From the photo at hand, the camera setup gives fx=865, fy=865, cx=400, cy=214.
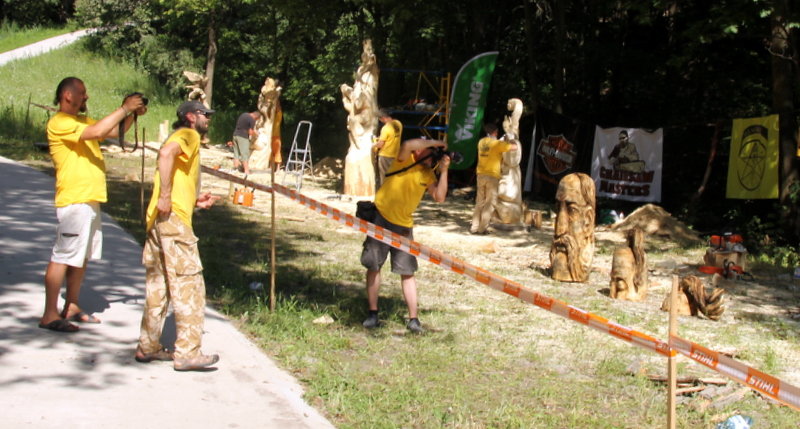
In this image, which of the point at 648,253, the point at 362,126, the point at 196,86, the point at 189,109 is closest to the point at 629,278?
the point at 648,253

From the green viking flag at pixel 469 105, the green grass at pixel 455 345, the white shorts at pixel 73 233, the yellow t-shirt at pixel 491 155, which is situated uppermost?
the green viking flag at pixel 469 105

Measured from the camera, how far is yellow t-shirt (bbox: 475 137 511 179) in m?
13.2

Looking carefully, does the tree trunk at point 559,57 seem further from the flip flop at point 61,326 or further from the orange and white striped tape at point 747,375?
the orange and white striped tape at point 747,375

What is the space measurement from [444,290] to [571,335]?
193 cm

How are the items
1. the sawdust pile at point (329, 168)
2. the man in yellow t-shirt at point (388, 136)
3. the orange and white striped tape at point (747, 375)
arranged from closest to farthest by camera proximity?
the orange and white striped tape at point (747, 375)
the man in yellow t-shirt at point (388, 136)
the sawdust pile at point (329, 168)

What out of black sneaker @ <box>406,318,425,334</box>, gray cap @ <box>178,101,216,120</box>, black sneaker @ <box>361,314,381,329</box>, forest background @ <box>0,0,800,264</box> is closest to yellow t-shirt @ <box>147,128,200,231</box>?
gray cap @ <box>178,101,216,120</box>

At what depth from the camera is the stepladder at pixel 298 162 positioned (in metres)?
18.9

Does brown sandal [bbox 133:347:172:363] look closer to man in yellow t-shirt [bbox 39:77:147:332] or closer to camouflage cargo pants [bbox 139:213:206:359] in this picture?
camouflage cargo pants [bbox 139:213:206:359]

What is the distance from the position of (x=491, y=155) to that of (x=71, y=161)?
8.35 meters

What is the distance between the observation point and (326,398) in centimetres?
527

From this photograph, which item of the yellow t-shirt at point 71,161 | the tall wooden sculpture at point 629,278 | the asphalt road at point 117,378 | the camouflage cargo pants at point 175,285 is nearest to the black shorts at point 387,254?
the asphalt road at point 117,378

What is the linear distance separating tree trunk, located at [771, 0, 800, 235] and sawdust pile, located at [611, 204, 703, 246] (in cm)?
140

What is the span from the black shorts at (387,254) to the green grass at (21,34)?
123 ft

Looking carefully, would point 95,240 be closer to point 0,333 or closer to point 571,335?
point 0,333
